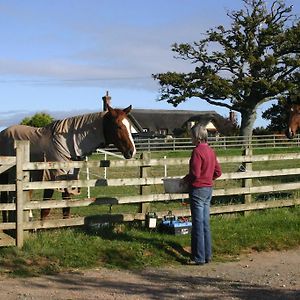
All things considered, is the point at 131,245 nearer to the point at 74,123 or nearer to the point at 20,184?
→ the point at 20,184

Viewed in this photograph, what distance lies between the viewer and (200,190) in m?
8.12

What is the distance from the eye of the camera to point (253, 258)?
8.55m

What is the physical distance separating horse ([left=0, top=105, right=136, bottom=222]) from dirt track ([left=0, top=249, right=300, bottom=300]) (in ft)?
7.44

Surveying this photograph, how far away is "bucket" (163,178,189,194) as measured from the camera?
27.3ft

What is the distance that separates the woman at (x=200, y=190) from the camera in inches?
316

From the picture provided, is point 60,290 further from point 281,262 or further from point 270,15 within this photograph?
point 270,15

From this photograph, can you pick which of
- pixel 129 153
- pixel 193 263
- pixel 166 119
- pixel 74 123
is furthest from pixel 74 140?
pixel 166 119

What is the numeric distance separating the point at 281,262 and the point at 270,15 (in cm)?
4660

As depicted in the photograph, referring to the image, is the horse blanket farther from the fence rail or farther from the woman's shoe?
the fence rail

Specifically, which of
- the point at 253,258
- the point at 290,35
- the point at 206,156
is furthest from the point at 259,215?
the point at 290,35

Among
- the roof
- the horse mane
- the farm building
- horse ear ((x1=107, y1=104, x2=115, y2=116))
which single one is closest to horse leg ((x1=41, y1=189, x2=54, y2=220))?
the horse mane

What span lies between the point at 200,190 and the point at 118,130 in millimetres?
1916

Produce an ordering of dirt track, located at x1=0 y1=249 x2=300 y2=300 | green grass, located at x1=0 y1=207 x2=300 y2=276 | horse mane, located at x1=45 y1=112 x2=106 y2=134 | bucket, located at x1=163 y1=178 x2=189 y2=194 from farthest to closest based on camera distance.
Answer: horse mane, located at x1=45 y1=112 x2=106 y2=134 < bucket, located at x1=163 y1=178 x2=189 y2=194 < green grass, located at x1=0 y1=207 x2=300 y2=276 < dirt track, located at x1=0 y1=249 x2=300 y2=300

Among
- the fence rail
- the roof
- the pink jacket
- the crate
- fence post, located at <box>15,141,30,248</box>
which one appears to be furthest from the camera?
the roof
